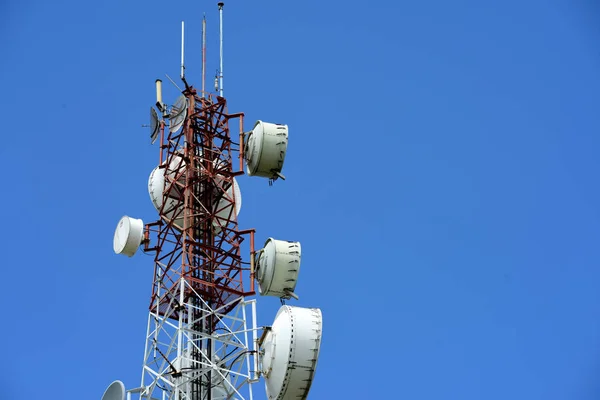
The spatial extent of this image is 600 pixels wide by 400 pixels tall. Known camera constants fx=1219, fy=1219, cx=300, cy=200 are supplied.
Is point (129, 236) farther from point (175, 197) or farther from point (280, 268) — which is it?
point (280, 268)

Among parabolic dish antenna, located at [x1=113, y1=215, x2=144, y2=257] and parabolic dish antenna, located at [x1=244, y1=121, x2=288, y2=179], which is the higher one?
parabolic dish antenna, located at [x1=244, y1=121, x2=288, y2=179]

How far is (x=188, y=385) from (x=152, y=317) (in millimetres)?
4249

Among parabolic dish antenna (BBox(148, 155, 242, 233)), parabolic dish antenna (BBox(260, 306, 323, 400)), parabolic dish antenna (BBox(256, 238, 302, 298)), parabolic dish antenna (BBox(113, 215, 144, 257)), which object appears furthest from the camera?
parabolic dish antenna (BBox(113, 215, 144, 257))

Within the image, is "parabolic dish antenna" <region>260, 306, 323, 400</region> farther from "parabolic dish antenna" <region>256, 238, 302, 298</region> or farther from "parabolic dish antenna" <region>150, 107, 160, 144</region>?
"parabolic dish antenna" <region>150, 107, 160, 144</region>

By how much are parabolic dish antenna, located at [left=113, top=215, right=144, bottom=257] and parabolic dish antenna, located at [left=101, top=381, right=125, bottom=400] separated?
8111mm

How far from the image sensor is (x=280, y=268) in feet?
173

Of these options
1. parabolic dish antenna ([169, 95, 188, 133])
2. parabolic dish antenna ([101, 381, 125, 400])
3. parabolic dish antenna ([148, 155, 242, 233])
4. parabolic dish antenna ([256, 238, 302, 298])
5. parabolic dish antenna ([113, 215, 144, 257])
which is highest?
parabolic dish antenna ([169, 95, 188, 133])

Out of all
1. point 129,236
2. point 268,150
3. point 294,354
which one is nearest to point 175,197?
point 129,236

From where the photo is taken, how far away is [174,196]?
5616 cm

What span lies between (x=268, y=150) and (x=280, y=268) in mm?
5811

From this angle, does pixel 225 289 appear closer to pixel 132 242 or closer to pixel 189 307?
pixel 189 307

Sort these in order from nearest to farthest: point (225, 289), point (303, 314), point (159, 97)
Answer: point (303, 314)
point (225, 289)
point (159, 97)

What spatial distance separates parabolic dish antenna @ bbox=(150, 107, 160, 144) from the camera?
5785 centimetres

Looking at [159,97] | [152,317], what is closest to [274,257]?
[152,317]
